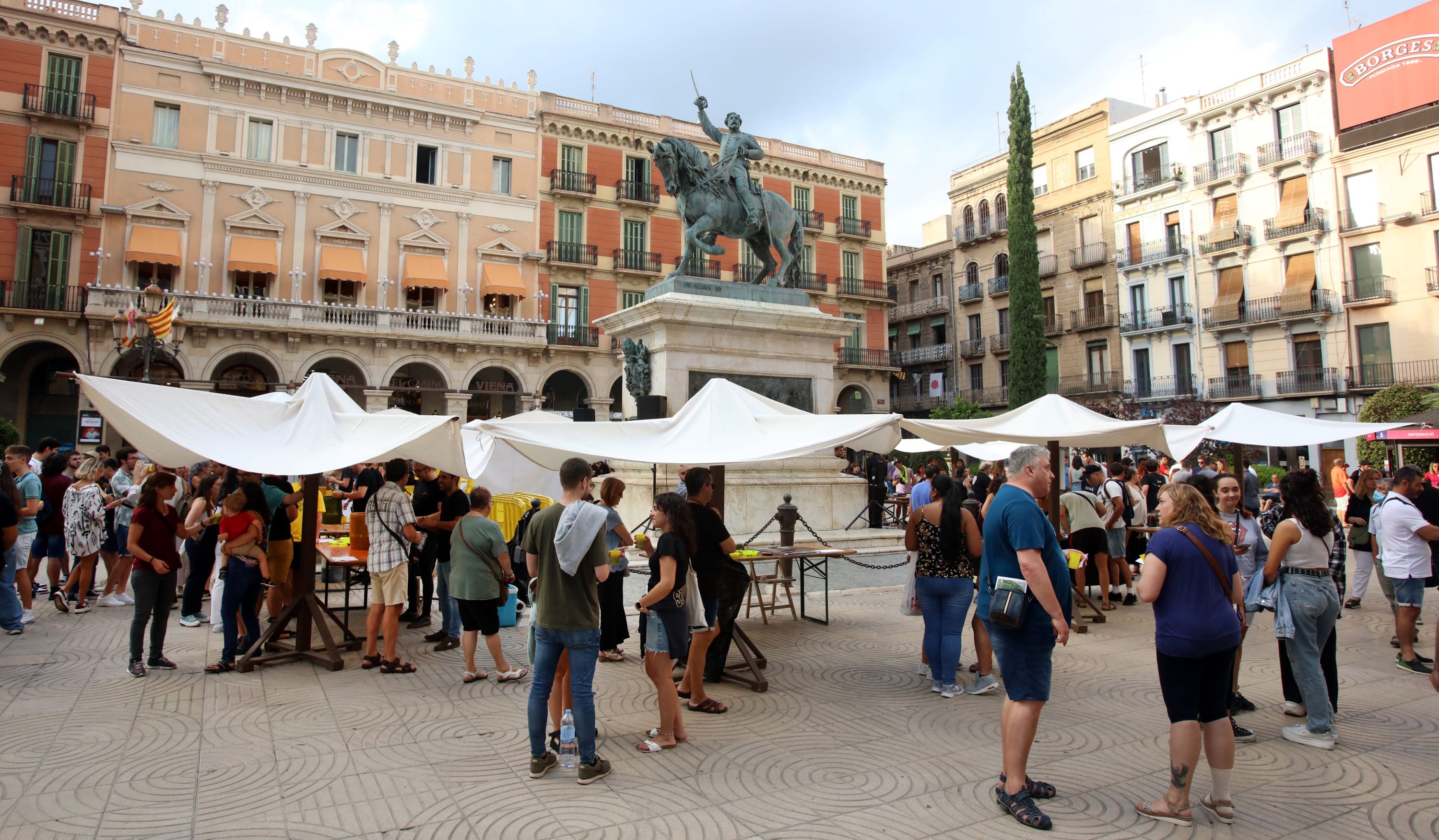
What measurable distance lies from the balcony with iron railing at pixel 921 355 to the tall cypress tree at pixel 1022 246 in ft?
27.3

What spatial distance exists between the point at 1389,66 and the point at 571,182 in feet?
97.1

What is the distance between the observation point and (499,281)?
31797 mm

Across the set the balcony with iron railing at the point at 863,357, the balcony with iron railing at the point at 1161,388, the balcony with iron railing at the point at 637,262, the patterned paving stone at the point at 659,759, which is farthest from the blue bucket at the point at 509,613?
the balcony with iron railing at the point at 1161,388

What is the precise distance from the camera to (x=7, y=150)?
2583 centimetres

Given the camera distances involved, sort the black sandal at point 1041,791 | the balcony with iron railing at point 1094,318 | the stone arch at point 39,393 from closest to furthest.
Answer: the black sandal at point 1041,791 → the stone arch at point 39,393 → the balcony with iron railing at point 1094,318

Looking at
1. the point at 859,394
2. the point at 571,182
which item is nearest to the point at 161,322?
the point at 571,182

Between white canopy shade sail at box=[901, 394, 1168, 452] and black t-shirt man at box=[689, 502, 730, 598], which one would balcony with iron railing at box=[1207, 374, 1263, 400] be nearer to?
white canopy shade sail at box=[901, 394, 1168, 452]

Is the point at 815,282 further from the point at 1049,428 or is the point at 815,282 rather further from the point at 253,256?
the point at 1049,428

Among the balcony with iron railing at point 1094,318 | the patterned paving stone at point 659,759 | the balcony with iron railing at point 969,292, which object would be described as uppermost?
the balcony with iron railing at point 969,292

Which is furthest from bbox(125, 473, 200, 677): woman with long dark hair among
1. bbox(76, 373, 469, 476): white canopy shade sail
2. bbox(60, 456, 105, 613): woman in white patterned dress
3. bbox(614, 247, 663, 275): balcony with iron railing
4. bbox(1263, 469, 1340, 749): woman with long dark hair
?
bbox(614, 247, 663, 275): balcony with iron railing

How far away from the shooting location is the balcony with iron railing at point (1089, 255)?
3734cm

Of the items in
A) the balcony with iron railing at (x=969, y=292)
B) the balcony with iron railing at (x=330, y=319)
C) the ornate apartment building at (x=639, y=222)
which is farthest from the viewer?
the balcony with iron railing at (x=969, y=292)

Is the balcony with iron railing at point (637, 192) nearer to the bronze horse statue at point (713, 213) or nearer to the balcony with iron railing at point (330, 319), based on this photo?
the balcony with iron railing at point (330, 319)

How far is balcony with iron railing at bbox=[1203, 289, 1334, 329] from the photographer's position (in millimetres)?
30031
